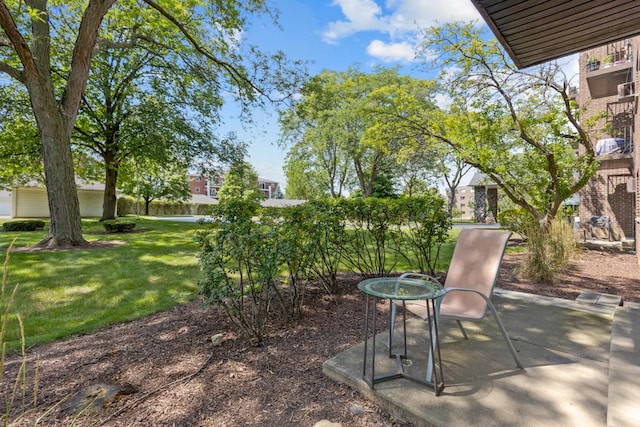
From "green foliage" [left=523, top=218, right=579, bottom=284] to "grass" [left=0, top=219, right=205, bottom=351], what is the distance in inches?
201

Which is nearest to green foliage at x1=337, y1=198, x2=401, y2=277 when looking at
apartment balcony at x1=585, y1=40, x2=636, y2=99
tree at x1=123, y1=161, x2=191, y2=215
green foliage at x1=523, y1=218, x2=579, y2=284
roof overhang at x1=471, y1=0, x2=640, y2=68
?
roof overhang at x1=471, y1=0, x2=640, y2=68

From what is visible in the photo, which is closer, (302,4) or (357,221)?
(357,221)

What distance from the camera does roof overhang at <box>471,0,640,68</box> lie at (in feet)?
9.05

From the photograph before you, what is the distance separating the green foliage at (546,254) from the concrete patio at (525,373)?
1721mm

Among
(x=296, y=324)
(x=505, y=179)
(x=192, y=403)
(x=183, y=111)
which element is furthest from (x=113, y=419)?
(x=183, y=111)

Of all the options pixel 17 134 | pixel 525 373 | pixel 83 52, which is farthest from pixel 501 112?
pixel 17 134

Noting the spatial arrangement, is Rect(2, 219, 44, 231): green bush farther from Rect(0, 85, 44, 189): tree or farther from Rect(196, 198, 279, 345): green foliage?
Rect(196, 198, 279, 345): green foliage

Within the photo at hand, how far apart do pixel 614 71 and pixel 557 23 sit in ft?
37.4

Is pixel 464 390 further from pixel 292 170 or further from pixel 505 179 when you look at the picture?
pixel 292 170

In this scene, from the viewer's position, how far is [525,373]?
7.27 feet

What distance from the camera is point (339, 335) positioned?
9.82 feet

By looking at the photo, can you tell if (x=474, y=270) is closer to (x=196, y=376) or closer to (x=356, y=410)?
(x=356, y=410)

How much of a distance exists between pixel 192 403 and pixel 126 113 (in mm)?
14566

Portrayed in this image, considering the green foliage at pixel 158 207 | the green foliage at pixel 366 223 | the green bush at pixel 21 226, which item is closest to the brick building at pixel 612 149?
the green foliage at pixel 366 223
